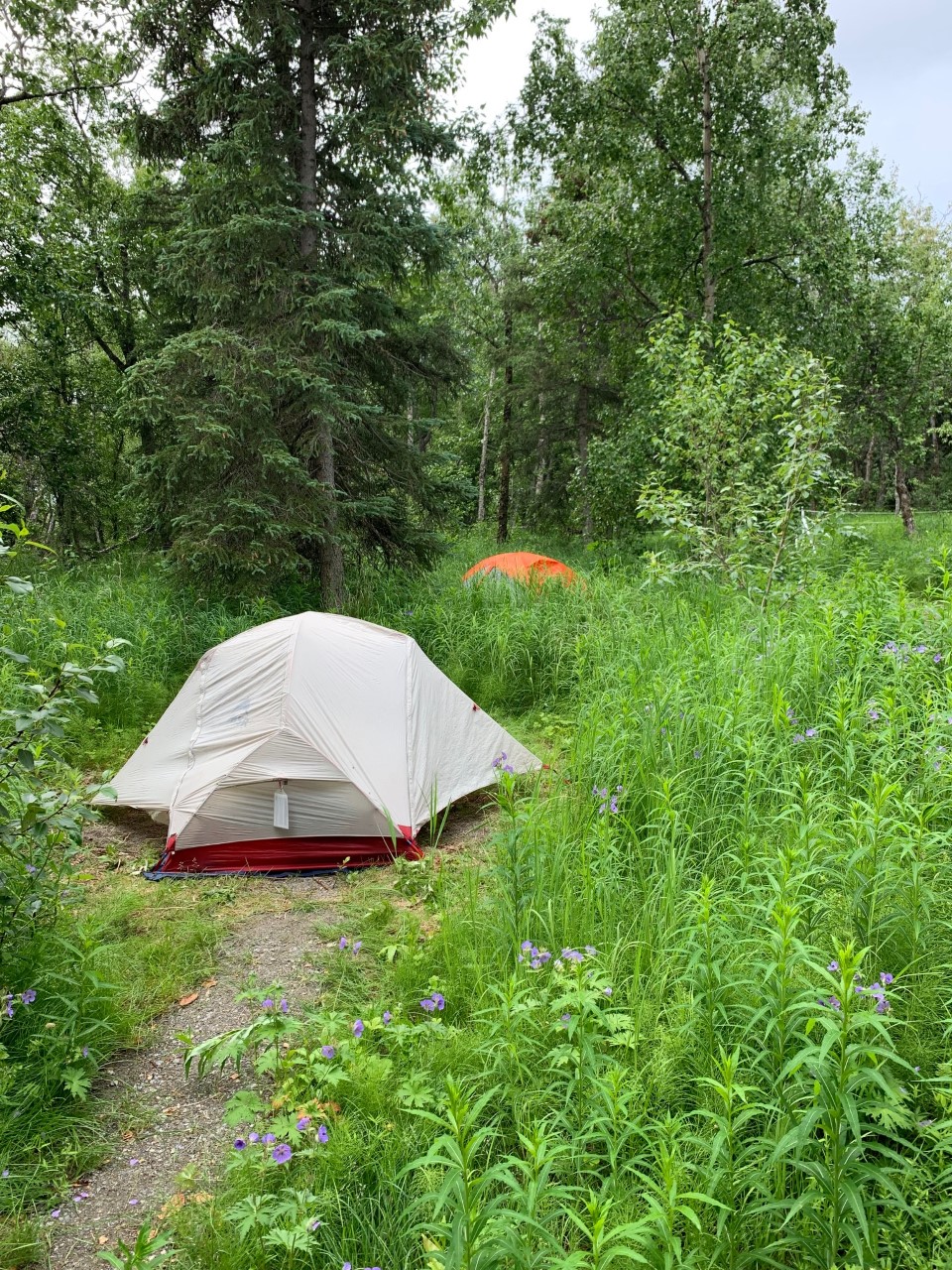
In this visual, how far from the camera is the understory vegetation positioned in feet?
5.70

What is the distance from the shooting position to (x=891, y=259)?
1214 cm

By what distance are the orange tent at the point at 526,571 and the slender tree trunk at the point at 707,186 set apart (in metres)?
3.82

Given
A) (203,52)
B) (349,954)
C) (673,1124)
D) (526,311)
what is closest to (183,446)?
(203,52)

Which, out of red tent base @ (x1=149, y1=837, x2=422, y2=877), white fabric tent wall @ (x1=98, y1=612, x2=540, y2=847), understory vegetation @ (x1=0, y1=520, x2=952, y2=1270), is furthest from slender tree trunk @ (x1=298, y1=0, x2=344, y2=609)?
understory vegetation @ (x1=0, y1=520, x2=952, y2=1270)

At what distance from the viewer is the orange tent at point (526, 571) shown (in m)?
8.42

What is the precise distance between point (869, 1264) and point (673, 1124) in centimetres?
49

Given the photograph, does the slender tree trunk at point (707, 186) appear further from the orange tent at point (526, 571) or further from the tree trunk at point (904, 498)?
the tree trunk at point (904, 498)

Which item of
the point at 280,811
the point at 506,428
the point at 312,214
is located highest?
the point at 312,214

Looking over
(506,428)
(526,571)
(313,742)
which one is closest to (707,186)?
(526,571)

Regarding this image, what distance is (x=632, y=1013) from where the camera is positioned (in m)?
2.45

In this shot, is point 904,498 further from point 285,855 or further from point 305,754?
point 285,855

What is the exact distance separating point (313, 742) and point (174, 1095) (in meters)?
2.06

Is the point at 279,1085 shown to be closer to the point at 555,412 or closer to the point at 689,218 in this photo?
the point at 689,218

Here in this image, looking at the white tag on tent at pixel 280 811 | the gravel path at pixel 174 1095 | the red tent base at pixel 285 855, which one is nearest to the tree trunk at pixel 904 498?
the red tent base at pixel 285 855
